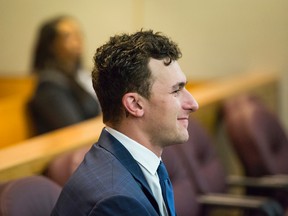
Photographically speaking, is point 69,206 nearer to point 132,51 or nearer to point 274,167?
point 132,51

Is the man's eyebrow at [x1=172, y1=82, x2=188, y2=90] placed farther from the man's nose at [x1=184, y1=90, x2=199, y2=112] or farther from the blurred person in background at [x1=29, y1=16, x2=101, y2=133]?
the blurred person in background at [x1=29, y1=16, x2=101, y2=133]

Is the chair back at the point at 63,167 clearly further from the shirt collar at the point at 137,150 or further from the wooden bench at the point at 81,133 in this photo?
the shirt collar at the point at 137,150

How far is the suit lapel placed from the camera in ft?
5.17

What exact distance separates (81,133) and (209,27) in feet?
6.69

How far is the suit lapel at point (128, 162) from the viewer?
1575 mm

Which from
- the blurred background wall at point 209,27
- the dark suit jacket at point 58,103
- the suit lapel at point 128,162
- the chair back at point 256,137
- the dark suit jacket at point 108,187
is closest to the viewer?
the dark suit jacket at point 108,187

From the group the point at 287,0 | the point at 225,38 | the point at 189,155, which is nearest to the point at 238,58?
the point at 225,38

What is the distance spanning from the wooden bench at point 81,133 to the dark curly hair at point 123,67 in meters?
0.61

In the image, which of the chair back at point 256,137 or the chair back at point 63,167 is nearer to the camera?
the chair back at point 63,167

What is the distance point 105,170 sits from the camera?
1.54 m

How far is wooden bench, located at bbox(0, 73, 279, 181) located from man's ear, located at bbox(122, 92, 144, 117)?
651 millimetres

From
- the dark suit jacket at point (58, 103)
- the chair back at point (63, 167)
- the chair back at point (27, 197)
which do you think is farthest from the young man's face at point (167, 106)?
the dark suit jacket at point (58, 103)

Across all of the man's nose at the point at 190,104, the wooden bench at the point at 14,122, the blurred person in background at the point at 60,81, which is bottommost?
the wooden bench at the point at 14,122

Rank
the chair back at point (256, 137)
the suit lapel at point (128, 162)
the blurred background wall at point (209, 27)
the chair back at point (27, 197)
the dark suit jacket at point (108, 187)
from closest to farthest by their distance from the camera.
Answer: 1. the dark suit jacket at point (108, 187)
2. the suit lapel at point (128, 162)
3. the chair back at point (27, 197)
4. the chair back at point (256, 137)
5. the blurred background wall at point (209, 27)
